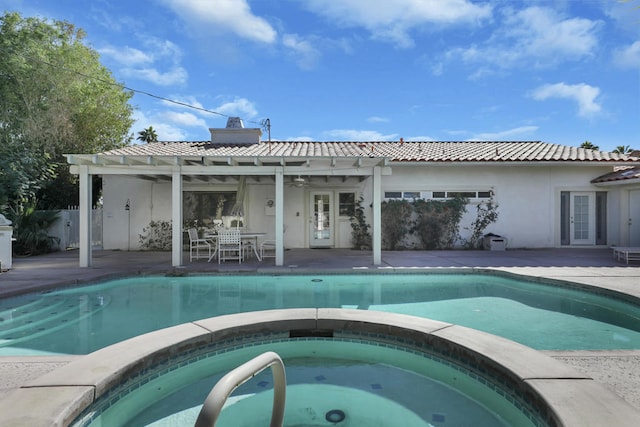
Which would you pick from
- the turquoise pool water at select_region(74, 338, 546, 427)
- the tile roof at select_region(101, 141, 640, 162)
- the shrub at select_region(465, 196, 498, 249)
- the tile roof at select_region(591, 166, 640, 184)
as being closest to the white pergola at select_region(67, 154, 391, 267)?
the tile roof at select_region(101, 141, 640, 162)

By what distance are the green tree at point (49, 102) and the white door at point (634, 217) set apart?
2113 cm

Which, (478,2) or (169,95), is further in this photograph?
(169,95)

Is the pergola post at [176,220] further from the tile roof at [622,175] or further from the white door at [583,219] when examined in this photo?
the tile roof at [622,175]

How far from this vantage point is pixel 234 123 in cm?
1566

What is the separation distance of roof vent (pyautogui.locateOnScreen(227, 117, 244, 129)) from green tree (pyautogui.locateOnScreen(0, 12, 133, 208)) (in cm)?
542

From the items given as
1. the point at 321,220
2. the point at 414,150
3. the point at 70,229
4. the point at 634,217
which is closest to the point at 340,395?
the point at 321,220

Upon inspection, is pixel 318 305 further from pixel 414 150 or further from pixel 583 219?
pixel 583 219

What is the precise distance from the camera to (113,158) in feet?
29.6

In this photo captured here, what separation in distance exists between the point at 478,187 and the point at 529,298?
7470 mm

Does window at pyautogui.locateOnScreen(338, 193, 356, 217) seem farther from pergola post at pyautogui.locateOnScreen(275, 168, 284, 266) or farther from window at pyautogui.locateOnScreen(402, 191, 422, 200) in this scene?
pergola post at pyautogui.locateOnScreen(275, 168, 284, 266)

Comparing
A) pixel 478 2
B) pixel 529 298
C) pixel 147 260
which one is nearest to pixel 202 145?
pixel 147 260

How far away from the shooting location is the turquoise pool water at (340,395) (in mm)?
3041

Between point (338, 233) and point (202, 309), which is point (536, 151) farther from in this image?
point (202, 309)

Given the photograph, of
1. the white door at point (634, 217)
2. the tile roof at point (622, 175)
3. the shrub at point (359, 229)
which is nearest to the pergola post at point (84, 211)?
the shrub at point (359, 229)
